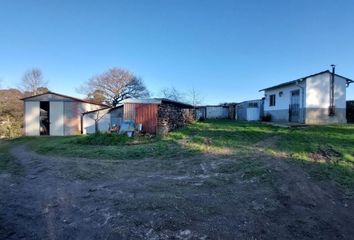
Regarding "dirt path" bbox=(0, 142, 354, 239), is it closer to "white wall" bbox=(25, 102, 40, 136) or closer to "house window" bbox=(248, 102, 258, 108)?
"white wall" bbox=(25, 102, 40, 136)

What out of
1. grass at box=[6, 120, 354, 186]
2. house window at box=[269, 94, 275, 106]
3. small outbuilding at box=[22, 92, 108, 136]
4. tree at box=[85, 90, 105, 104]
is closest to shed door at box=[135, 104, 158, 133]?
grass at box=[6, 120, 354, 186]

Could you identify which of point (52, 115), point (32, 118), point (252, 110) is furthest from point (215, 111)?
point (32, 118)

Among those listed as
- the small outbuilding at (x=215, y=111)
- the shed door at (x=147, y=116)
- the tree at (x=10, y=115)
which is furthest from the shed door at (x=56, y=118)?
the small outbuilding at (x=215, y=111)

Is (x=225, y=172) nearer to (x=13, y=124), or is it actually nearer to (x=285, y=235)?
(x=285, y=235)

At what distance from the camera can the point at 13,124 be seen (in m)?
26.4

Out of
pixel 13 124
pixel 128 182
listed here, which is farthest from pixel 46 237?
pixel 13 124

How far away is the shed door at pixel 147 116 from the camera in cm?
1814

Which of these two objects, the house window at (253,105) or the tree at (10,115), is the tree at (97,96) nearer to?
the tree at (10,115)

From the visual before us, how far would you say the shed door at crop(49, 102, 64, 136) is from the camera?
23875 millimetres

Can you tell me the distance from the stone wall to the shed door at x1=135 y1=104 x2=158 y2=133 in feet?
1.13

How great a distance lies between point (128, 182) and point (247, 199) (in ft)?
10.3

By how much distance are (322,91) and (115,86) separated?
30655 mm

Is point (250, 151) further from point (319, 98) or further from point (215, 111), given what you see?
point (215, 111)

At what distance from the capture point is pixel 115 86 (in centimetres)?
4234
